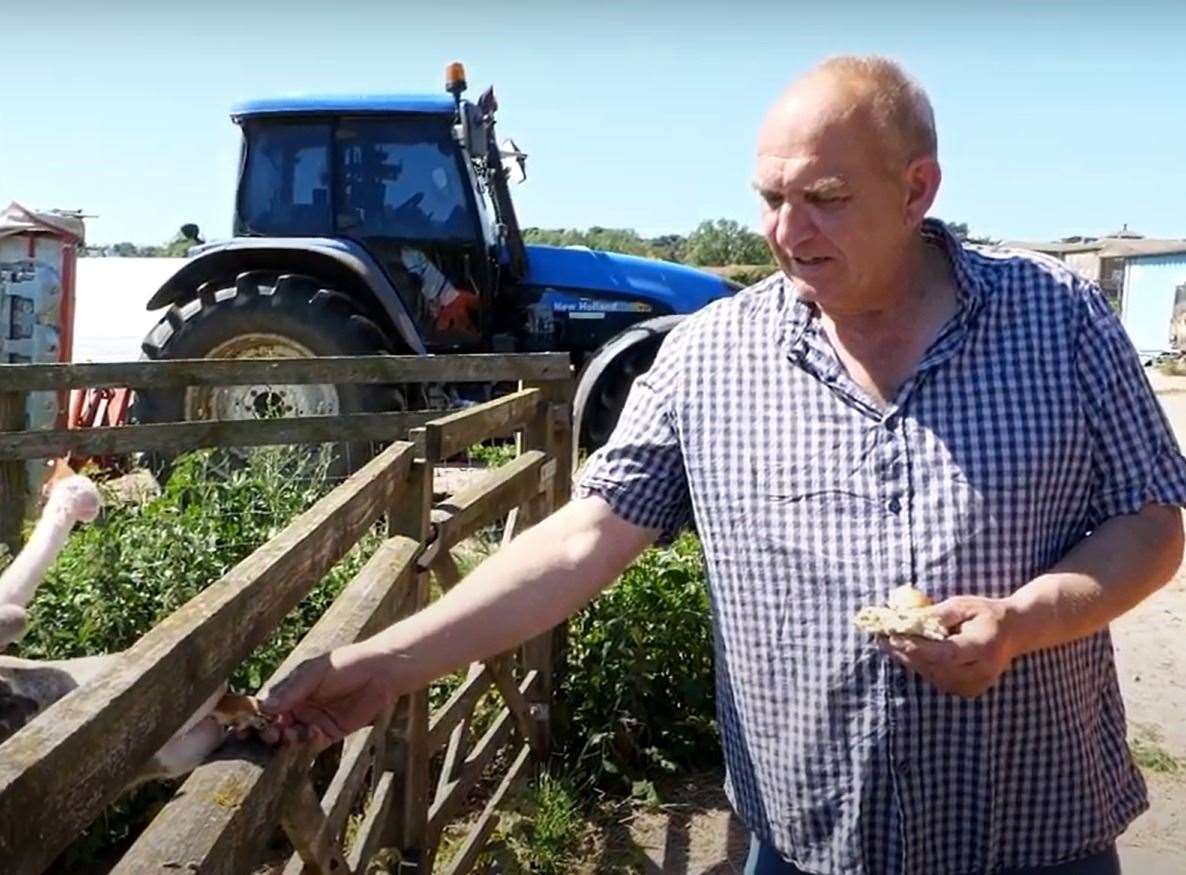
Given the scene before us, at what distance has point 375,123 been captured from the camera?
7.64m

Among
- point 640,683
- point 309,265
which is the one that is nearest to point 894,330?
point 640,683

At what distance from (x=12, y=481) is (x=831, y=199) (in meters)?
4.22

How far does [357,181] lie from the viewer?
7770 millimetres

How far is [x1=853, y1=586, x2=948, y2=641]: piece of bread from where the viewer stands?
149 cm

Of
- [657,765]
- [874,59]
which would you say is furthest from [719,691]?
[657,765]

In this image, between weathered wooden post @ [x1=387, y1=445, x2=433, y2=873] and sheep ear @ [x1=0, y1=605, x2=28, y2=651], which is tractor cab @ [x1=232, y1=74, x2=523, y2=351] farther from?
sheep ear @ [x1=0, y1=605, x2=28, y2=651]

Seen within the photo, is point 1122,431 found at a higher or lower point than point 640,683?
higher

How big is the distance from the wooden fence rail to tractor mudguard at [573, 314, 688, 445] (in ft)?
6.82

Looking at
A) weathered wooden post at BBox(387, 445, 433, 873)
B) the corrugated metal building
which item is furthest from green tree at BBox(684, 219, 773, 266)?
weathered wooden post at BBox(387, 445, 433, 873)

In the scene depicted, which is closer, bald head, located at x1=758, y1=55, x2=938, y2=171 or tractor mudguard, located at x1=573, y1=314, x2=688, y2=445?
bald head, located at x1=758, y1=55, x2=938, y2=171

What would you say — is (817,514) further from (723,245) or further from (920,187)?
(723,245)

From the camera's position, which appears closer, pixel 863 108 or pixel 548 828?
pixel 863 108

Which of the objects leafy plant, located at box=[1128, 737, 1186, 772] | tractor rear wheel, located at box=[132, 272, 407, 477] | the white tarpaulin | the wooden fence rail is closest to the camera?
the wooden fence rail

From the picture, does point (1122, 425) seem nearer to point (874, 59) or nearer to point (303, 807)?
point (874, 59)
